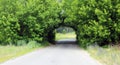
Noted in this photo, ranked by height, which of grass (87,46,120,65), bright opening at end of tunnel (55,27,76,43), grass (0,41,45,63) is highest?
grass (87,46,120,65)

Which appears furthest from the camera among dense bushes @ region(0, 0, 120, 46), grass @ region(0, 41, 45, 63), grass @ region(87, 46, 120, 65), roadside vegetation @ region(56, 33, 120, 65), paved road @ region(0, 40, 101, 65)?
dense bushes @ region(0, 0, 120, 46)

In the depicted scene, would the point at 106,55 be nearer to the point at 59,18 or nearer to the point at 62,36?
the point at 59,18

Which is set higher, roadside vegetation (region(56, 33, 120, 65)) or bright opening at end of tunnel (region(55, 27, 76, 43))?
roadside vegetation (region(56, 33, 120, 65))

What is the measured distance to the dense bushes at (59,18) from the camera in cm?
3391

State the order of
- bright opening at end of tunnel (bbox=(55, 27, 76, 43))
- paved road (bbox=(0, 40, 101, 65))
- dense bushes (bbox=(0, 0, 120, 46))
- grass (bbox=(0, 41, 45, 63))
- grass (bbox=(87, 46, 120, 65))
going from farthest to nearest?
bright opening at end of tunnel (bbox=(55, 27, 76, 43)) < dense bushes (bbox=(0, 0, 120, 46)) < grass (bbox=(0, 41, 45, 63)) < paved road (bbox=(0, 40, 101, 65)) < grass (bbox=(87, 46, 120, 65))

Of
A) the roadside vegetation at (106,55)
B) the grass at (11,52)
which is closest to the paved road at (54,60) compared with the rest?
the roadside vegetation at (106,55)

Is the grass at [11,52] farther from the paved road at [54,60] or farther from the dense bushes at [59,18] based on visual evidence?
the dense bushes at [59,18]

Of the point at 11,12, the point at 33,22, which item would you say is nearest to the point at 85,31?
the point at 33,22

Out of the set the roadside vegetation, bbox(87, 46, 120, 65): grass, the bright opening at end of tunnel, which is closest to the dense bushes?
the roadside vegetation

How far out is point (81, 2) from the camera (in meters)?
36.7

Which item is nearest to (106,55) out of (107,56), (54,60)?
(107,56)

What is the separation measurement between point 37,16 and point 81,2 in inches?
368

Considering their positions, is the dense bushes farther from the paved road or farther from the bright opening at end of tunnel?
the bright opening at end of tunnel

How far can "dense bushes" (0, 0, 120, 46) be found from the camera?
3391 centimetres
